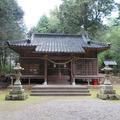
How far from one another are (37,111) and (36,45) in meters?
13.0

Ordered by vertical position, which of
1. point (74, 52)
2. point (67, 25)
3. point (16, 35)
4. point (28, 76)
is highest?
point (67, 25)

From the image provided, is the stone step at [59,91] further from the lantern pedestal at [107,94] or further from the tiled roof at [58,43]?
the tiled roof at [58,43]

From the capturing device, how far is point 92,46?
80.0ft

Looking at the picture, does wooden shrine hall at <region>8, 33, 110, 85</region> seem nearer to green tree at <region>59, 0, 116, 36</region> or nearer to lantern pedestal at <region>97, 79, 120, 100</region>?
lantern pedestal at <region>97, 79, 120, 100</region>

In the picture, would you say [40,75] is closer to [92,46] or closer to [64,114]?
[92,46]

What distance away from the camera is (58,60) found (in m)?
25.5

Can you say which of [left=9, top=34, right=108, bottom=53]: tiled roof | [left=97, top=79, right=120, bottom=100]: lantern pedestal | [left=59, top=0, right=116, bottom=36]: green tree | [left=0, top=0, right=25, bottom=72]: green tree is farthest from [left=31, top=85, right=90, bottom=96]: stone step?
[left=59, top=0, right=116, bottom=36]: green tree

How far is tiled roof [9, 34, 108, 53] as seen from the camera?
954 inches

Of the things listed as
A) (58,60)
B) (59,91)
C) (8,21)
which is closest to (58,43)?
(58,60)

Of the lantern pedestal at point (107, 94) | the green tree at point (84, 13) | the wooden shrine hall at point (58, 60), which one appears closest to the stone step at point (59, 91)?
the lantern pedestal at point (107, 94)

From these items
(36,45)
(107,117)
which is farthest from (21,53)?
(107,117)

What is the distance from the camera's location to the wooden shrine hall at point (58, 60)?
24297 millimetres

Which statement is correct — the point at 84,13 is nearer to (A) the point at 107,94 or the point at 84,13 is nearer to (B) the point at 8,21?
(B) the point at 8,21

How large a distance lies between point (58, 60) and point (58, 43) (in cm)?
183
